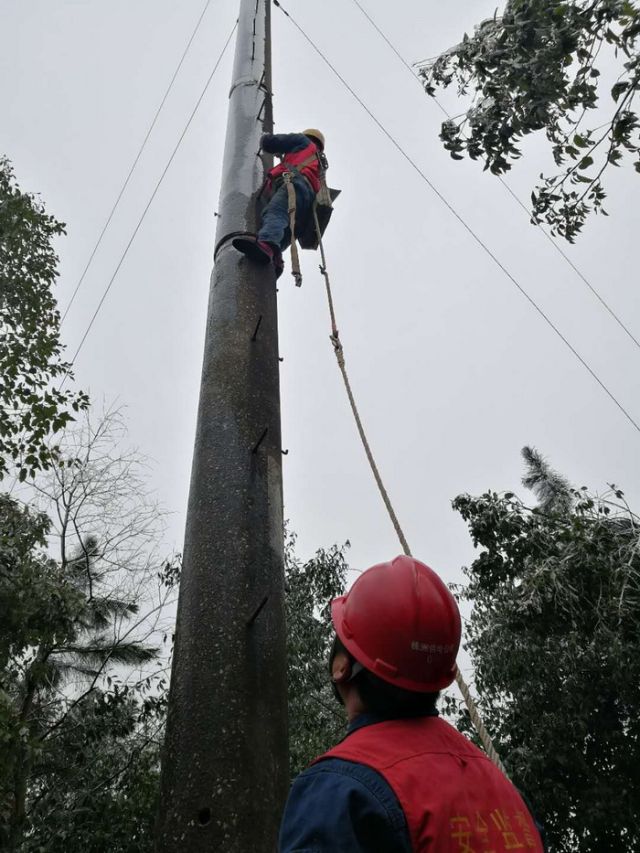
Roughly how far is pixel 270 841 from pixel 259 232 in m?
2.54

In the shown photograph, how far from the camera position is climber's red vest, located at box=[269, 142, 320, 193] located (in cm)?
387

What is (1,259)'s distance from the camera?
→ 24.7ft

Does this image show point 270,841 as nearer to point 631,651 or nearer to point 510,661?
point 631,651

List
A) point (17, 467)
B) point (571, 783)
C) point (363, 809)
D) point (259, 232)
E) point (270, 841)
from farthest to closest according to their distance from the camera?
1. point (571, 783)
2. point (17, 467)
3. point (259, 232)
4. point (270, 841)
5. point (363, 809)

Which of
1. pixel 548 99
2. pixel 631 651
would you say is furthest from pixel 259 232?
pixel 631 651

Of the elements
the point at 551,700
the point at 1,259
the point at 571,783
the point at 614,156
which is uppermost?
the point at 1,259

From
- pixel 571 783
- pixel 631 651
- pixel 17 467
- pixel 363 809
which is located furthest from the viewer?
pixel 571 783

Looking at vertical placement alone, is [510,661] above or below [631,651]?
above

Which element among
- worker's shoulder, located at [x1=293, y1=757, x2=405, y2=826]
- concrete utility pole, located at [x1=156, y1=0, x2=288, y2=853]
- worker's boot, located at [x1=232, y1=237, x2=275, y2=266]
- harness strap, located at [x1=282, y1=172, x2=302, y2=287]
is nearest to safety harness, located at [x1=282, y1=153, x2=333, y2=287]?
harness strap, located at [x1=282, y1=172, x2=302, y2=287]

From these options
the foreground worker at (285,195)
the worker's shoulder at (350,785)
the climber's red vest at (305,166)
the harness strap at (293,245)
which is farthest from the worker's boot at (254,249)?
the worker's shoulder at (350,785)

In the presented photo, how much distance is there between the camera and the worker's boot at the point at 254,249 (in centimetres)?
293

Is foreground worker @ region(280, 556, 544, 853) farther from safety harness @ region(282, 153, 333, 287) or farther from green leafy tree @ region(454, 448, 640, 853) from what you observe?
green leafy tree @ region(454, 448, 640, 853)

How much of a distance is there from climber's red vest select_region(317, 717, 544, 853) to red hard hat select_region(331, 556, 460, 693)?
9 cm

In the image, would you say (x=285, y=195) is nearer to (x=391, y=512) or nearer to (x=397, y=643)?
(x=391, y=512)
